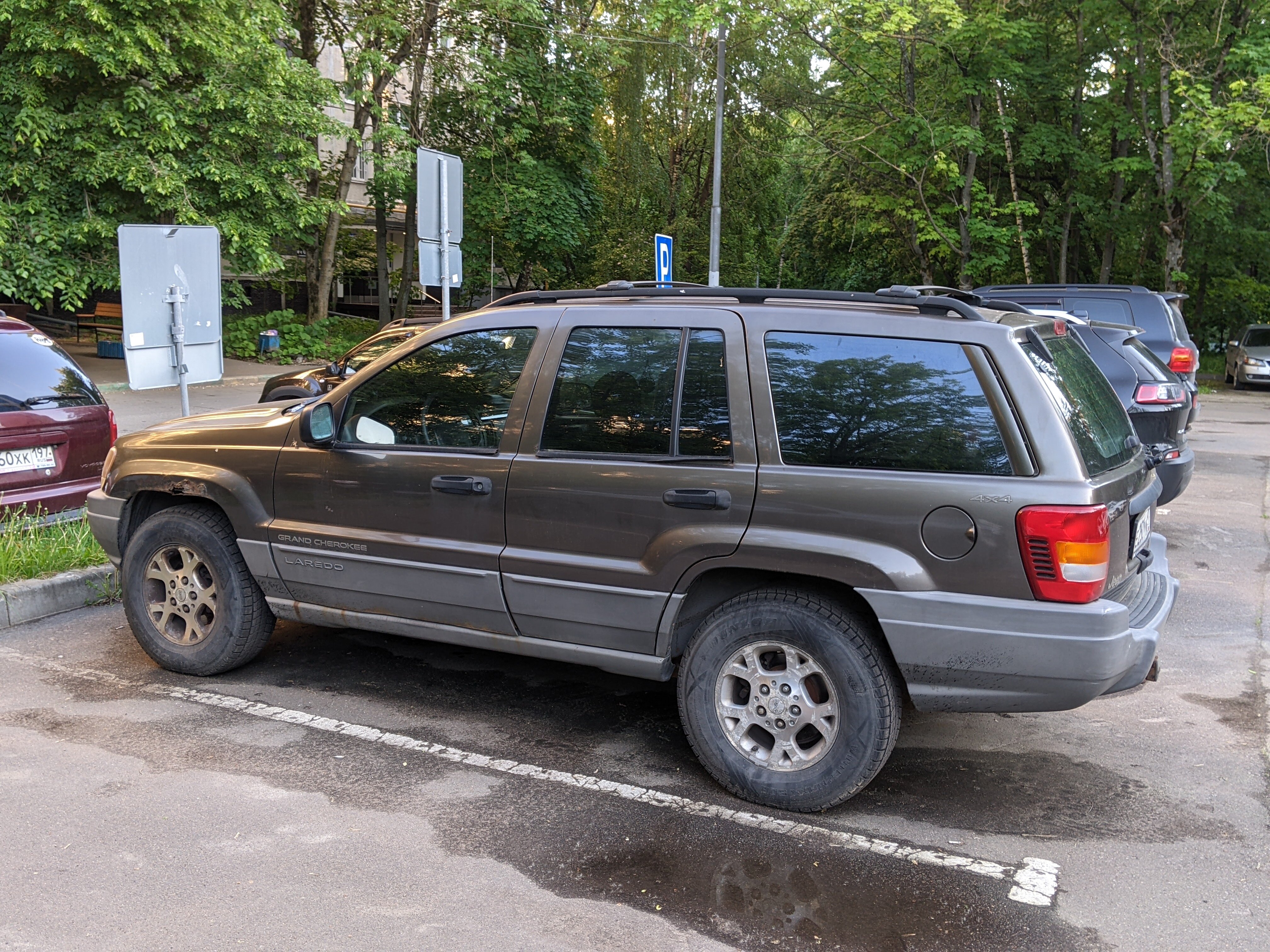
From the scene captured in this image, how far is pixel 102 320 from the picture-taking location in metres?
25.7

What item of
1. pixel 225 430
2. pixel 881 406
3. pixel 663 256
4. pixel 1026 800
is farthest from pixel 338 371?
pixel 1026 800

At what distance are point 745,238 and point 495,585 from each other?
89.2 feet

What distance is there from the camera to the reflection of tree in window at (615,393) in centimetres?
402

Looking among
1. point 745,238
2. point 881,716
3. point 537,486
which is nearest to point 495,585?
point 537,486

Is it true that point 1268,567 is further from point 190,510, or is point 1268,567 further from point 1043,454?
point 190,510

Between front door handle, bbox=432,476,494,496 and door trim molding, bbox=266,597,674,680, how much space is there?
59 centimetres

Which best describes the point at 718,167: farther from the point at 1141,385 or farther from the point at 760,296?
the point at 760,296

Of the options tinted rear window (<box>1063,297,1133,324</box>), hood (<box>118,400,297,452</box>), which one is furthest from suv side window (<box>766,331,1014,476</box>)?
tinted rear window (<box>1063,297,1133,324</box>)

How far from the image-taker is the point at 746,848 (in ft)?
11.6

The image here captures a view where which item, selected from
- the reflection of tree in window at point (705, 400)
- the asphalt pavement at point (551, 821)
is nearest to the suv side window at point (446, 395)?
the reflection of tree in window at point (705, 400)

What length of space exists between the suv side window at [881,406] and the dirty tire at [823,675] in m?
0.55

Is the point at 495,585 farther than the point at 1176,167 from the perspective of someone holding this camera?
No

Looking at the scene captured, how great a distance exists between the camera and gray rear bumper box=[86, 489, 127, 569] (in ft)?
17.1

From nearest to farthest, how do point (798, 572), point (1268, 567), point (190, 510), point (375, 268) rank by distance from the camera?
point (798, 572) → point (190, 510) → point (1268, 567) → point (375, 268)
